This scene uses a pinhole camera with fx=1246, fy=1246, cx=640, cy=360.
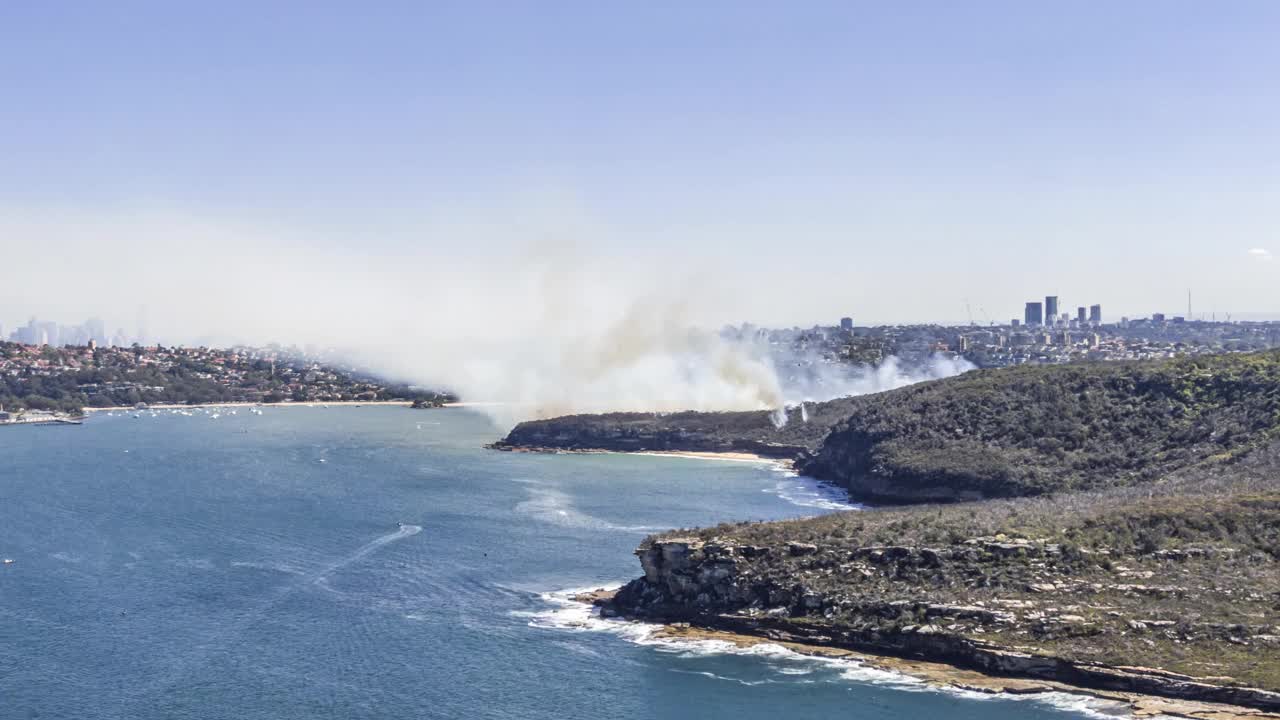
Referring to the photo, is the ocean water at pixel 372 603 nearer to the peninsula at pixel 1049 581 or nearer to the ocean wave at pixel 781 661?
the ocean wave at pixel 781 661

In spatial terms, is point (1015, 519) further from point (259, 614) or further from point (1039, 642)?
point (259, 614)

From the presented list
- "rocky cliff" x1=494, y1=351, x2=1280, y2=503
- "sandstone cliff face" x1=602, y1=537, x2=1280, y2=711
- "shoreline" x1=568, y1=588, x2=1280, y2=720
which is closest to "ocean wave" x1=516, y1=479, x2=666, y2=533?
"sandstone cliff face" x1=602, y1=537, x2=1280, y2=711

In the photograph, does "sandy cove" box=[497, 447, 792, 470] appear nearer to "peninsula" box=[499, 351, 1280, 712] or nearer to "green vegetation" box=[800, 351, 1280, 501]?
"green vegetation" box=[800, 351, 1280, 501]

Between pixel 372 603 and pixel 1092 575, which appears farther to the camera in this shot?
pixel 372 603

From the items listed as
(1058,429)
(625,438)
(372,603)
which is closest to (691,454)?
(625,438)

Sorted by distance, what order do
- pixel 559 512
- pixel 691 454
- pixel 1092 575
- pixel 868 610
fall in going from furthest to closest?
pixel 691 454, pixel 559 512, pixel 1092 575, pixel 868 610

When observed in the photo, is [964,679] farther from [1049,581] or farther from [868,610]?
[1049,581]
